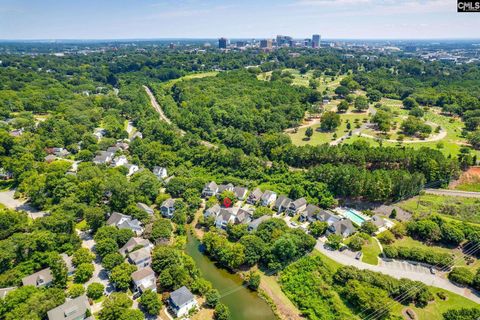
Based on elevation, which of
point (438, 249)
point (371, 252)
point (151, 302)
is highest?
point (151, 302)

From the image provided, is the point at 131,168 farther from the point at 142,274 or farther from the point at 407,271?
the point at 407,271

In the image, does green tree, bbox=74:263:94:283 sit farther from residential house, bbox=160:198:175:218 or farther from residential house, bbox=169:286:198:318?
residential house, bbox=160:198:175:218

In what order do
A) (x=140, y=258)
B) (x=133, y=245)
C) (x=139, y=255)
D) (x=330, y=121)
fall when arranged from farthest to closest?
(x=330, y=121)
(x=133, y=245)
(x=139, y=255)
(x=140, y=258)

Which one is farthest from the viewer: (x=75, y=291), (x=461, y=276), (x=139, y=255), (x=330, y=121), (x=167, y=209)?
(x=330, y=121)

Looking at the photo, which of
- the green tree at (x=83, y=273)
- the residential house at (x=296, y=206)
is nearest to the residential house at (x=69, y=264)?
the green tree at (x=83, y=273)

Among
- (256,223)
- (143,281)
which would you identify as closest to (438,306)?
(256,223)

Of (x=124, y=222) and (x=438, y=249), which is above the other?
(x=124, y=222)

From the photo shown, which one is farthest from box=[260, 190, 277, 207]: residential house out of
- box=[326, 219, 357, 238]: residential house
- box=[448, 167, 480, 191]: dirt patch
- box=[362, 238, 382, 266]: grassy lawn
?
box=[448, 167, 480, 191]: dirt patch
